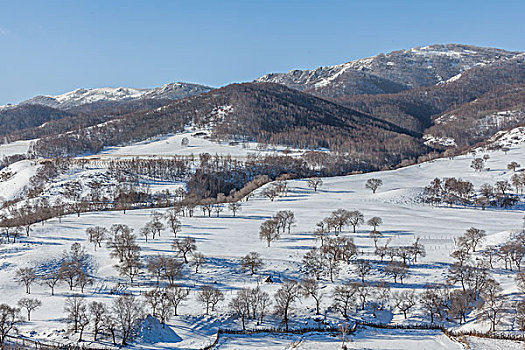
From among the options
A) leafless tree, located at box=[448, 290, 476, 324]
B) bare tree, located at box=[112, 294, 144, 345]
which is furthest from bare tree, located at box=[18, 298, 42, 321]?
leafless tree, located at box=[448, 290, 476, 324]

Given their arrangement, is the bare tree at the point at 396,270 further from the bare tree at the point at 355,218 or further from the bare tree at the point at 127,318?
the bare tree at the point at 127,318

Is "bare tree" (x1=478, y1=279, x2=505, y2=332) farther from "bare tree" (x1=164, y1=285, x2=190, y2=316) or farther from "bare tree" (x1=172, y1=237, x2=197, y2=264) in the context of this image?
"bare tree" (x1=172, y1=237, x2=197, y2=264)

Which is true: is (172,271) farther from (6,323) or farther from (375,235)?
(375,235)

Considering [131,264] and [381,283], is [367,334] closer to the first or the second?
[381,283]

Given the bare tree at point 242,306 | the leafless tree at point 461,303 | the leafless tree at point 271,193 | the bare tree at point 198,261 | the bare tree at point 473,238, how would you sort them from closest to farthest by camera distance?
the leafless tree at point 461,303, the bare tree at point 242,306, the bare tree at point 198,261, the bare tree at point 473,238, the leafless tree at point 271,193

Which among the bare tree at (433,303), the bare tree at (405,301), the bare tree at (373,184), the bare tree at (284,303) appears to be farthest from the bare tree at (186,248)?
the bare tree at (373,184)

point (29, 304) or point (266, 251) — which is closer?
point (29, 304)

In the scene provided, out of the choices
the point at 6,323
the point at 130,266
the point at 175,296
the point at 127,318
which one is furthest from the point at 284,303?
the point at 6,323
